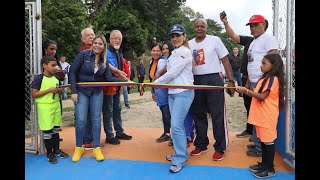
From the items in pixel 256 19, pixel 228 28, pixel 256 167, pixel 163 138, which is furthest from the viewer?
pixel 163 138

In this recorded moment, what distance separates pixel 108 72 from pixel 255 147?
8.07 ft

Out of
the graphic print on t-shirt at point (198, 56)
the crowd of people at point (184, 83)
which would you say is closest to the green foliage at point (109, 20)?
the crowd of people at point (184, 83)

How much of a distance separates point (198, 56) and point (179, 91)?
26.4 inches

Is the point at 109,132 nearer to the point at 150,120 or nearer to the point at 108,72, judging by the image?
the point at 108,72

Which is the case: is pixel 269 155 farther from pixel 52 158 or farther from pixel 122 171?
pixel 52 158

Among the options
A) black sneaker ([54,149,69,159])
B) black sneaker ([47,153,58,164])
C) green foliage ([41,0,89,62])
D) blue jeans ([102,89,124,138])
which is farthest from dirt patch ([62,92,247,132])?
green foliage ([41,0,89,62])

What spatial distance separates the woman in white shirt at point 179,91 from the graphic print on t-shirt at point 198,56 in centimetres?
30

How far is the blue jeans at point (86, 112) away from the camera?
4.34 metres

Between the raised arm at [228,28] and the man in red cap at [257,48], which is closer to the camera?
the man in red cap at [257,48]

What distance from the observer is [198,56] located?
4.28 metres

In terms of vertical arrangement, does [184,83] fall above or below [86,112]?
above

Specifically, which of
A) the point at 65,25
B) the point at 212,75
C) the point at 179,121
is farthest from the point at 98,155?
the point at 65,25

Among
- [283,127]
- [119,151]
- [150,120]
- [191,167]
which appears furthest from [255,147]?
[150,120]

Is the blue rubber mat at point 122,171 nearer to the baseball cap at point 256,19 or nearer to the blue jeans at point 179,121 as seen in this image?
the blue jeans at point 179,121
